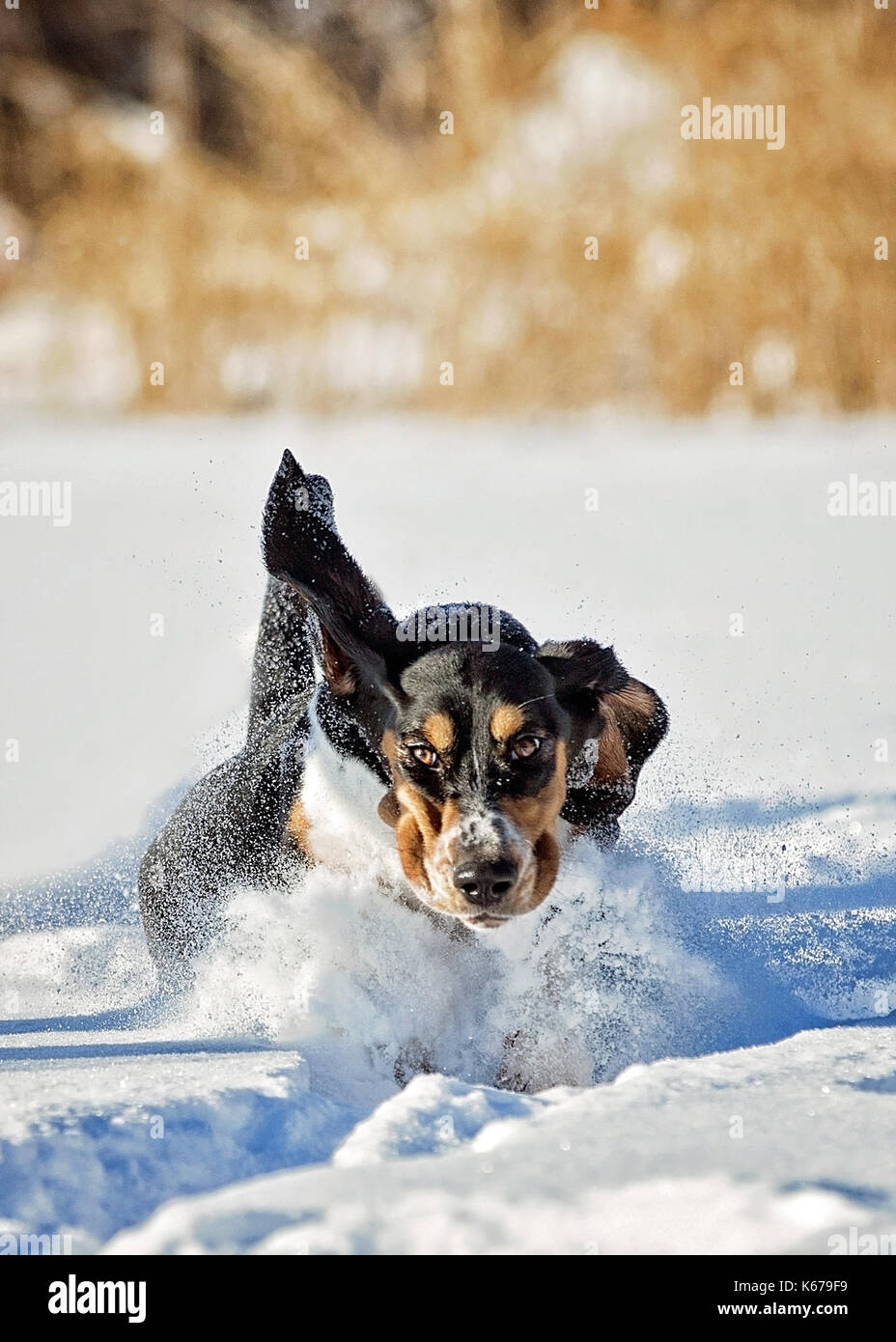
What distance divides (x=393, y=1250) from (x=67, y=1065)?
112 centimetres

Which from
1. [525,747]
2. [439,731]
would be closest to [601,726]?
[525,747]

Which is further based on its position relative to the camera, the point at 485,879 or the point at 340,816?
the point at 340,816

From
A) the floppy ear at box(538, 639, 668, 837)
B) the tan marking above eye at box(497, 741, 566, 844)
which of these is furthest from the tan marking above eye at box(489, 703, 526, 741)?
the floppy ear at box(538, 639, 668, 837)

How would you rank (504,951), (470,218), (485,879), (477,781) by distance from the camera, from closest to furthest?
(485,879) → (477,781) → (504,951) → (470,218)

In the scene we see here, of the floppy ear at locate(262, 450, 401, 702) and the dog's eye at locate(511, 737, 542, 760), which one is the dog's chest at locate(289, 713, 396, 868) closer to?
the floppy ear at locate(262, 450, 401, 702)

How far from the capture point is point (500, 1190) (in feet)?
5.46

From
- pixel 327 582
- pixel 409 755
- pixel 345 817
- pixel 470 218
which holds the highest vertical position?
pixel 470 218

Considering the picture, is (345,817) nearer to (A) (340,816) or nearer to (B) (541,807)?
(A) (340,816)

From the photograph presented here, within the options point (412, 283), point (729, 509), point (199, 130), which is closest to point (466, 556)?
point (729, 509)

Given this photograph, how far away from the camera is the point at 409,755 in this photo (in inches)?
114

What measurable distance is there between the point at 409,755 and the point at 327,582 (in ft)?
1.60

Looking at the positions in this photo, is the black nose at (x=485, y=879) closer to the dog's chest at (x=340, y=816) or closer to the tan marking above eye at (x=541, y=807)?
the tan marking above eye at (x=541, y=807)

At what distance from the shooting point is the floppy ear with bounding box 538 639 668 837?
3.17 m

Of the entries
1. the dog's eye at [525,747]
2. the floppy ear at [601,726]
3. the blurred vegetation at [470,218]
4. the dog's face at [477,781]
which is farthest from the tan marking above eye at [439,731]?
the blurred vegetation at [470,218]
